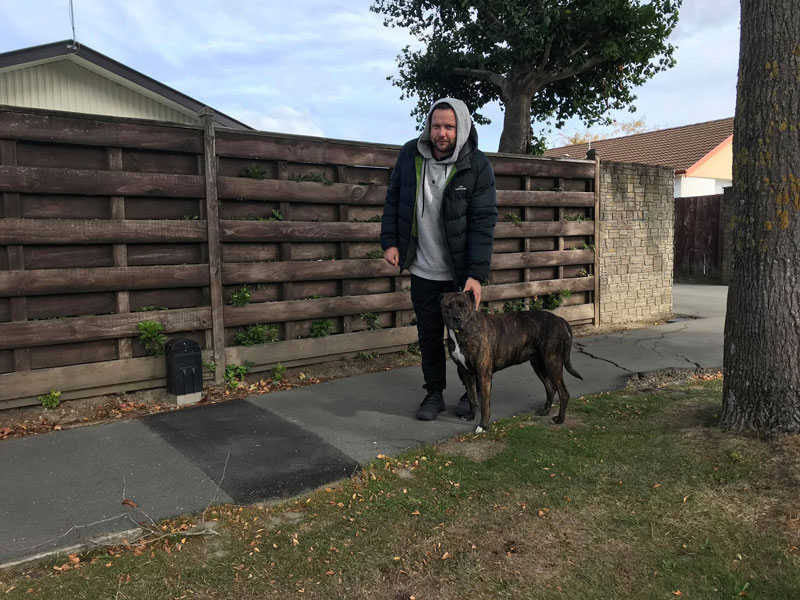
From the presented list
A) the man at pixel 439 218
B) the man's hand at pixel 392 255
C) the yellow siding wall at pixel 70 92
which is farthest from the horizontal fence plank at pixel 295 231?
the yellow siding wall at pixel 70 92

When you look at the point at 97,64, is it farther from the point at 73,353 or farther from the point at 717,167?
the point at 717,167

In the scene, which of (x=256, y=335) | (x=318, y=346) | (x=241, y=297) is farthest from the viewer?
(x=318, y=346)

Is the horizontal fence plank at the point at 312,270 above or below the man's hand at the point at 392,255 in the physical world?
below

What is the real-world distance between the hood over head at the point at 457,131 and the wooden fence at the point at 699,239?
15.4 metres

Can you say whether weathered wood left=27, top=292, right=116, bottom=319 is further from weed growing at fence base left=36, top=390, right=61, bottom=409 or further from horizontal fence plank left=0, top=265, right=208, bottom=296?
weed growing at fence base left=36, top=390, right=61, bottom=409

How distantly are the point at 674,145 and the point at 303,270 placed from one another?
25.6m

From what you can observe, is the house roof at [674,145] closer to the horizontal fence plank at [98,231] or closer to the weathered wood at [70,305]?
the horizontal fence plank at [98,231]

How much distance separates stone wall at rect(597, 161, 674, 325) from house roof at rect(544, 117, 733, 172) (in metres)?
15.5

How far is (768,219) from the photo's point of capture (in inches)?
146

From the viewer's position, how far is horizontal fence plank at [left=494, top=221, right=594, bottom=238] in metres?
7.44

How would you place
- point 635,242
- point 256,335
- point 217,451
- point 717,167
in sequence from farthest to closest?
point 717,167, point 635,242, point 256,335, point 217,451

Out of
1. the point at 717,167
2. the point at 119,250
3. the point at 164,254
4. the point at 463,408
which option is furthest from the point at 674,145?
the point at 119,250

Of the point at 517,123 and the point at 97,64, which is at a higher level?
the point at 97,64

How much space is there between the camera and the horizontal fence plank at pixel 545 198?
7469 mm
